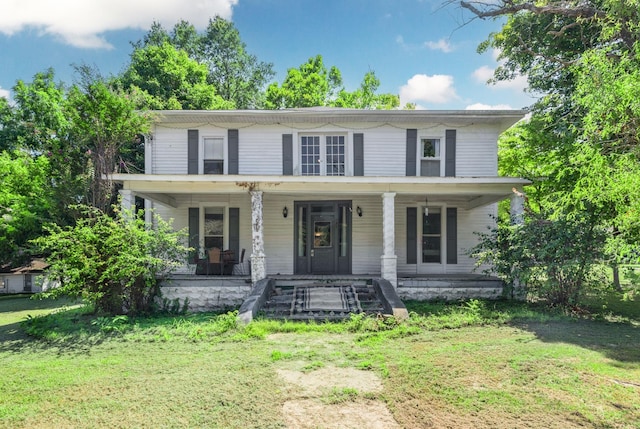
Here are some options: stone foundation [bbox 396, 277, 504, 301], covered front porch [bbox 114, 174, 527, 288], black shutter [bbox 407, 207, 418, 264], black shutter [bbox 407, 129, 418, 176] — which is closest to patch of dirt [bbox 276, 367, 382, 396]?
stone foundation [bbox 396, 277, 504, 301]

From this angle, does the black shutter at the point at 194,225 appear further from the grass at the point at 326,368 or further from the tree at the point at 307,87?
the tree at the point at 307,87

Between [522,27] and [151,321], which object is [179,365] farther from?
[522,27]

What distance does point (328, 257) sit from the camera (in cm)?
1142

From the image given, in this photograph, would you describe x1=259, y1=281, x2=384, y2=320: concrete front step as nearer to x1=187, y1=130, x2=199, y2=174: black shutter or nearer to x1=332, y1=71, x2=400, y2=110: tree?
x1=187, y1=130, x2=199, y2=174: black shutter

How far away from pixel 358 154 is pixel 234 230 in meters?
4.60

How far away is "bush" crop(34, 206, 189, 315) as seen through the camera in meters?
7.27

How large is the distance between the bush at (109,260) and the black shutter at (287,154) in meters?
4.25

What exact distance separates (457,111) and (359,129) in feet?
9.82

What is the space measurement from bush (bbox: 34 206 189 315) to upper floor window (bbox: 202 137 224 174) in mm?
3521

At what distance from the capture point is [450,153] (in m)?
11.3

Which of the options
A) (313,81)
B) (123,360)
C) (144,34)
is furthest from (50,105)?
(123,360)

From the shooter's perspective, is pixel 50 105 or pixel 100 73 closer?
pixel 100 73

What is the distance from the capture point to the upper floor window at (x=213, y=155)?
11.4 meters

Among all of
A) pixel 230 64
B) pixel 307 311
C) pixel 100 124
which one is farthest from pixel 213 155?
pixel 230 64
